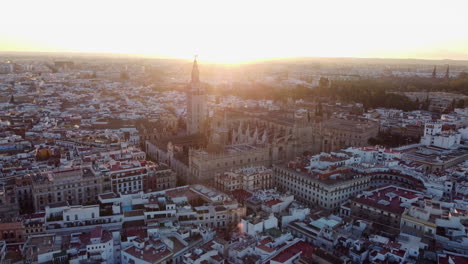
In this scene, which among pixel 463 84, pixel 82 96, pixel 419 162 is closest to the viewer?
pixel 419 162

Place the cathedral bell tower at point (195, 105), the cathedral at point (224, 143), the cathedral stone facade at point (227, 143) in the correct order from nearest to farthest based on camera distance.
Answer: the cathedral at point (224, 143) → the cathedral stone facade at point (227, 143) → the cathedral bell tower at point (195, 105)

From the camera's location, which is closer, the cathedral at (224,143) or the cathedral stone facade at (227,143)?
the cathedral at (224,143)

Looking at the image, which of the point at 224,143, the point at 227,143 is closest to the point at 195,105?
the point at 227,143

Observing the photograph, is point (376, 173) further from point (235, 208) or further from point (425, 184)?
point (235, 208)

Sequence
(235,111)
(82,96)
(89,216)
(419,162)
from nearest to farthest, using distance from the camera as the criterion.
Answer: (89,216) < (419,162) < (235,111) < (82,96)

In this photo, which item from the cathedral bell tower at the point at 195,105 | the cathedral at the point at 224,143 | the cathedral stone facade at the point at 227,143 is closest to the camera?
the cathedral at the point at 224,143

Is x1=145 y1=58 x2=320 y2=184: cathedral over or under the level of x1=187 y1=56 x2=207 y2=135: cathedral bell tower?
under

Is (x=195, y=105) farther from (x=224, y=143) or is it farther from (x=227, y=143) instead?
(x=224, y=143)

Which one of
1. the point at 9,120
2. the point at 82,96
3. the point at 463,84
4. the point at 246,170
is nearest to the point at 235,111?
the point at 246,170
